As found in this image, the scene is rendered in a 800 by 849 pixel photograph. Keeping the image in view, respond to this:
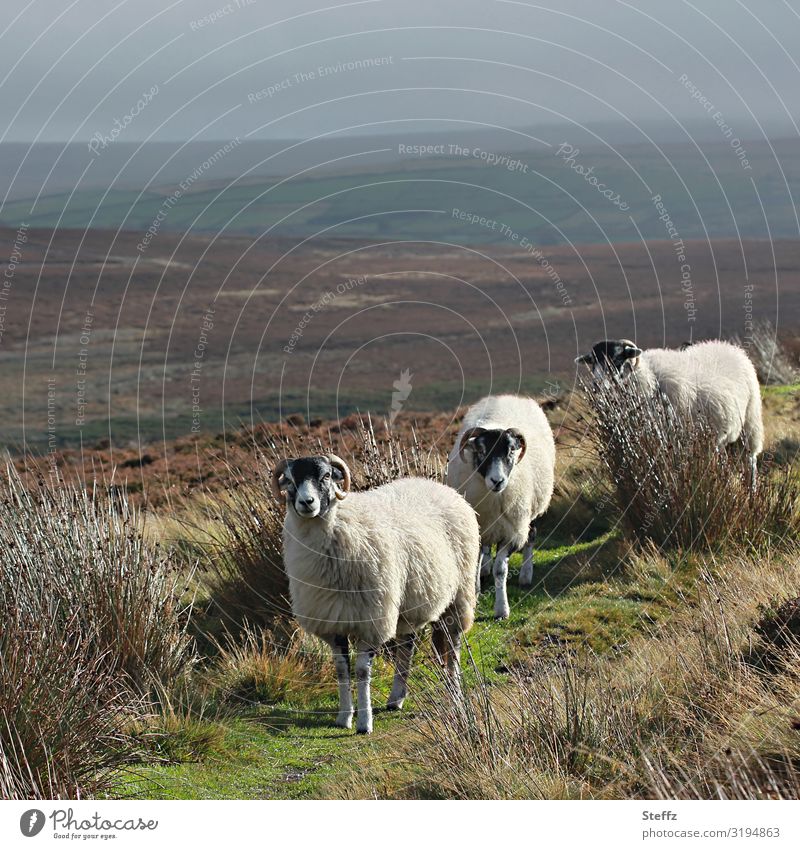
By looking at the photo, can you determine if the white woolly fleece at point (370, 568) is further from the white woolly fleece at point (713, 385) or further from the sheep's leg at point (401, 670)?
the white woolly fleece at point (713, 385)

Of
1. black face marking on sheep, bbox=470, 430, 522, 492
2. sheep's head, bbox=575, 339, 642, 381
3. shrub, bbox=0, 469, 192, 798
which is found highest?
sheep's head, bbox=575, 339, 642, 381

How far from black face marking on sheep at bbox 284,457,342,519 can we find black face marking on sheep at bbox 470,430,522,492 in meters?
2.46

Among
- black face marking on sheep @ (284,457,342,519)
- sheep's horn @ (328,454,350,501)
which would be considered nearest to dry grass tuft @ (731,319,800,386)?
sheep's horn @ (328,454,350,501)

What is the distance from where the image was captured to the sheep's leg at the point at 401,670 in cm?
871

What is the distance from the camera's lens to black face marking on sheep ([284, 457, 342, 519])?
782 cm

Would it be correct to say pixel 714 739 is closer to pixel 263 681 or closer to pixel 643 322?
pixel 263 681

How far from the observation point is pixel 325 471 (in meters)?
8.01

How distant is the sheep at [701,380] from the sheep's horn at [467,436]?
231 cm

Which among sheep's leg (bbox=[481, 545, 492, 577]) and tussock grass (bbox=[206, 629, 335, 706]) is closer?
tussock grass (bbox=[206, 629, 335, 706])

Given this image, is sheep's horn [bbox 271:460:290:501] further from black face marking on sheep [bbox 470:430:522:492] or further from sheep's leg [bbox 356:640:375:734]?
black face marking on sheep [bbox 470:430:522:492]

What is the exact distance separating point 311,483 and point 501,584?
3.62 meters

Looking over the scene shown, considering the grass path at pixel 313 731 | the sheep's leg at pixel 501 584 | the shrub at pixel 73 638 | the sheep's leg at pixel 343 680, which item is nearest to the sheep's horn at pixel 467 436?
the sheep's leg at pixel 501 584

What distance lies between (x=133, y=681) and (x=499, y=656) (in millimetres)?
3228

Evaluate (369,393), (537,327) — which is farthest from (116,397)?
(537,327)
